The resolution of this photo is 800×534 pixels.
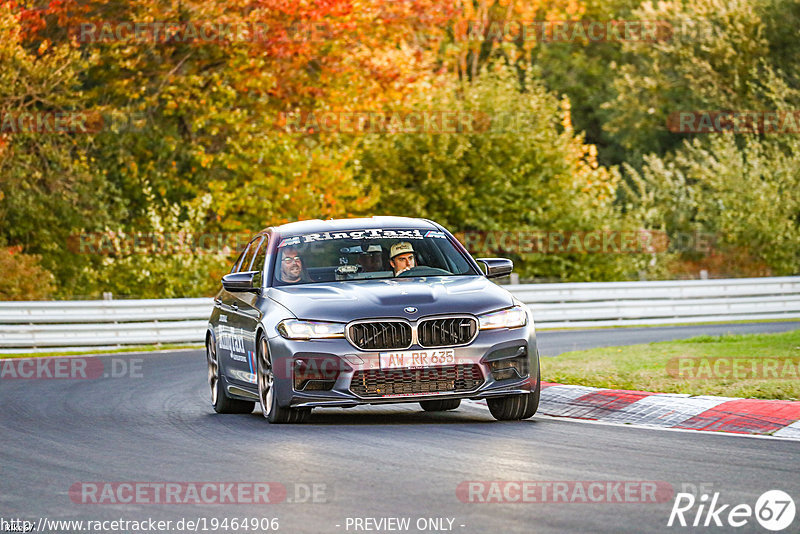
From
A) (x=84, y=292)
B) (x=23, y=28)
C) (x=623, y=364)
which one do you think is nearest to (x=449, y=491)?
(x=623, y=364)

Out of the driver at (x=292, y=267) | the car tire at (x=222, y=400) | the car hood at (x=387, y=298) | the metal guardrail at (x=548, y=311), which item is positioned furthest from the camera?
the metal guardrail at (x=548, y=311)

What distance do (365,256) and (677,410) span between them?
9.75ft

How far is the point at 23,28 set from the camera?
34250mm

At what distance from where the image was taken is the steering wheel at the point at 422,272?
12.6m

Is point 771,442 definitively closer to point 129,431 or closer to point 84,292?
point 129,431

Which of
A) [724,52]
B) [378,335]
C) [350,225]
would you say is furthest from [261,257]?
[724,52]

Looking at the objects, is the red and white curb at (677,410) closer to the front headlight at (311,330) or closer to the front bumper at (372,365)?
the front bumper at (372,365)

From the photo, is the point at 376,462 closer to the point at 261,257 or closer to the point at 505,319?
the point at 505,319

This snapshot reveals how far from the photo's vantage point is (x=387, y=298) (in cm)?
1152

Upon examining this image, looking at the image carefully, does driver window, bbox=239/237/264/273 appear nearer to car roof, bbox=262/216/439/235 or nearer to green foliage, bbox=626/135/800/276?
car roof, bbox=262/216/439/235

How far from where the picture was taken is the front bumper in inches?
443

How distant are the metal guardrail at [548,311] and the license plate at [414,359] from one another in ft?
51.2

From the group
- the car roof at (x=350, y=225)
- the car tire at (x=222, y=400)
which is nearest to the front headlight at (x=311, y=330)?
the car roof at (x=350, y=225)

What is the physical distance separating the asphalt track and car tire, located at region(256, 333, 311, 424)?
119 mm
